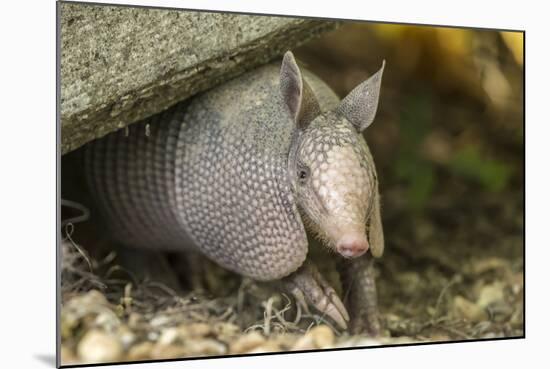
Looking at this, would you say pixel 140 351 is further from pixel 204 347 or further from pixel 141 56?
pixel 141 56

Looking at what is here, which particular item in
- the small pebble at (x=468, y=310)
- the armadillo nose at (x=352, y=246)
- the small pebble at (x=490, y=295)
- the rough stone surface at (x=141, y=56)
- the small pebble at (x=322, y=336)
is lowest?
the small pebble at (x=322, y=336)

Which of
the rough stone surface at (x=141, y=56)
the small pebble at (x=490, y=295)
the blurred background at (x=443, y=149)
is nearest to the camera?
the rough stone surface at (x=141, y=56)

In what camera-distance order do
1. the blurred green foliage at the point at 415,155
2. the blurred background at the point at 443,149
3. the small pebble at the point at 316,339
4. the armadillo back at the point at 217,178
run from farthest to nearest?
the blurred green foliage at the point at 415,155 → the blurred background at the point at 443,149 → the small pebble at the point at 316,339 → the armadillo back at the point at 217,178

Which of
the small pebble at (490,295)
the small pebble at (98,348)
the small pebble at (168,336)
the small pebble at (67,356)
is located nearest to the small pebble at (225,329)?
the small pebble at (168,336)

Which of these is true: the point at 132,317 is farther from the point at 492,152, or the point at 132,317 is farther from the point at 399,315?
the point at 492,152

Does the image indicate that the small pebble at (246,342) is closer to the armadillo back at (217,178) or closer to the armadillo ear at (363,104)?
the armadillo back at (217,178)

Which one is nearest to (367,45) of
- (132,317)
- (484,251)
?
(484,251)
